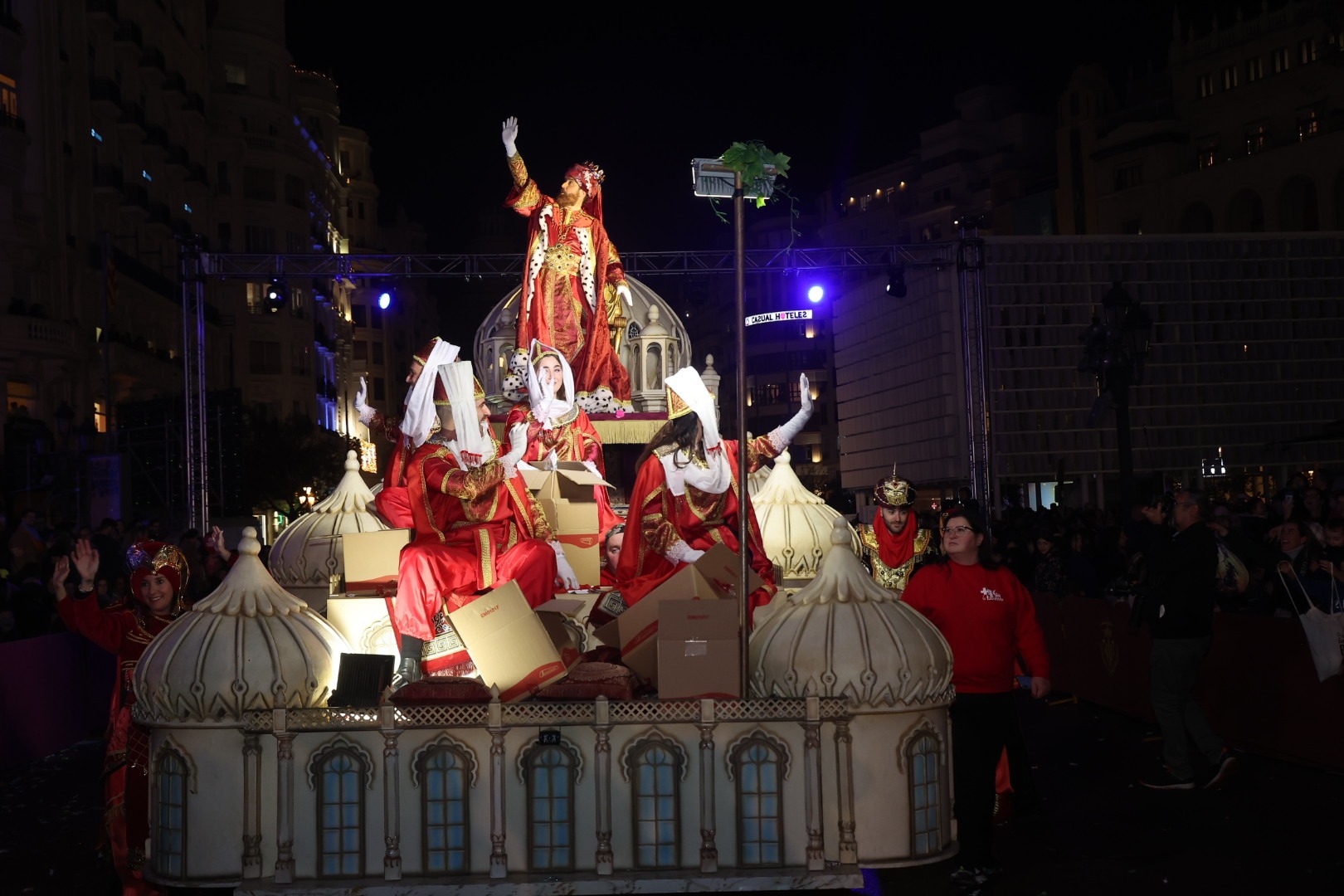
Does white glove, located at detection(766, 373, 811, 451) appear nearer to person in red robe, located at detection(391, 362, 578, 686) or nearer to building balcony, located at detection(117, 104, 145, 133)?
person in red robe, located at detection(391, 362, 578, 686)

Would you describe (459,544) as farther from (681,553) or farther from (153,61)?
(153,61)

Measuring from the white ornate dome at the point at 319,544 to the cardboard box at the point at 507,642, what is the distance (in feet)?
12.9

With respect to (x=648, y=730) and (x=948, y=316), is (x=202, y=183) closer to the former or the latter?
(x=948, y=316)

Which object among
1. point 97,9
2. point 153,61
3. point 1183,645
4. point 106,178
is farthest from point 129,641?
point 153,61

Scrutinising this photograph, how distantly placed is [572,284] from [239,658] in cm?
857

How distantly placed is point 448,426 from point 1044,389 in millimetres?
45256

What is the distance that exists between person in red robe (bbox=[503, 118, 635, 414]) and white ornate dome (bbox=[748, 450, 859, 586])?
Answer: 2631 mm

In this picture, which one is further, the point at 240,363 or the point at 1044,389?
the point at 240,363

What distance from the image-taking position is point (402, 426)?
379 inches

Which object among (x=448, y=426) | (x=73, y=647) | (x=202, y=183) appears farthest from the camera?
(x=202, y=183)

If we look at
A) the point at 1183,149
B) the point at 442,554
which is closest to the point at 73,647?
the point at 442,554

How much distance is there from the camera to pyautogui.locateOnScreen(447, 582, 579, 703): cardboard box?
24.5 feet

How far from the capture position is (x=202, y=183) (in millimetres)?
50406

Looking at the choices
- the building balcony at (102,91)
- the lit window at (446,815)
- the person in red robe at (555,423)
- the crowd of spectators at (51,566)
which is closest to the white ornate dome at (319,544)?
the crowd of spectators at (51,566)
